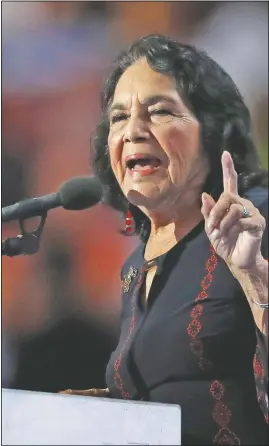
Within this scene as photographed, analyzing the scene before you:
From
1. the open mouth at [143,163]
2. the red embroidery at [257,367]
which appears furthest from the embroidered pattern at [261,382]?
the open mouth at [143,163]

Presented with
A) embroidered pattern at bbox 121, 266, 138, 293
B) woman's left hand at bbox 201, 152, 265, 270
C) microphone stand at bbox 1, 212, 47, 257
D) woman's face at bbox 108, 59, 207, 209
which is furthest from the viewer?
microphone stand at bbox 1, 212, 47, 257

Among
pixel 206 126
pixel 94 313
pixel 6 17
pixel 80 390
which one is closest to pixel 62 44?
pixel 6 17

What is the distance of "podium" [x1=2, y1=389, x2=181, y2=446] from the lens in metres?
1.66

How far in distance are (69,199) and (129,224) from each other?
19 cm

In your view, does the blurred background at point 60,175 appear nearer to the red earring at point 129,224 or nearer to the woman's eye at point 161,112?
the red earring at point 129,224

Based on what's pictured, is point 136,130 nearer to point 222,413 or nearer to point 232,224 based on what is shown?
point 232,224

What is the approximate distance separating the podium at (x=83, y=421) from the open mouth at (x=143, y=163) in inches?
23.7

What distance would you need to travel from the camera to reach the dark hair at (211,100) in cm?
156

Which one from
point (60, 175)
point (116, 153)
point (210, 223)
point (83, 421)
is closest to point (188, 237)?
point (210, 223)

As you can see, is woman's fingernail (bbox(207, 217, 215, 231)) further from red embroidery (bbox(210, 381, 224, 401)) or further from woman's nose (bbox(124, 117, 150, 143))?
red embroidery (bbox(210, 381, 224, 401))

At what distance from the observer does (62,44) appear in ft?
5.90

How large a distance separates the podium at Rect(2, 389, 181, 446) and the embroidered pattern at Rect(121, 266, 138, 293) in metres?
0.30

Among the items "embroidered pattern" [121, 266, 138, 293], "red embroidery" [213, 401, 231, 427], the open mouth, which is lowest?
"red embroidery" [213, 401, 231, 427]

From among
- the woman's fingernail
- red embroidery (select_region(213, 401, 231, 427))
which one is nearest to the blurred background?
the woman's fingernail
